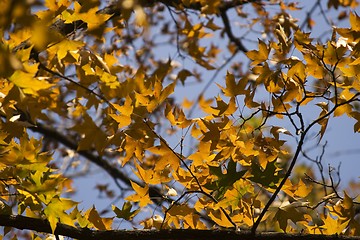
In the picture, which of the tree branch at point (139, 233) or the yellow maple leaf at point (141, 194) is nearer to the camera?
the tree branch at point (139, 233)

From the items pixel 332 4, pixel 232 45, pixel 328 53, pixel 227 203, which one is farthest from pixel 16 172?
pixel 232 45

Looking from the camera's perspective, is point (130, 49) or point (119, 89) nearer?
point (119, 89)

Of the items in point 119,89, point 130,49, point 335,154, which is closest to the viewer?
point 119,89

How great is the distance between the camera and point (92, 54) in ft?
6.60

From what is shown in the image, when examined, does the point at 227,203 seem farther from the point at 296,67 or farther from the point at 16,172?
→ the point at 16,172

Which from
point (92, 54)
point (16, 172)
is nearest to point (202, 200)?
point (16, 172)

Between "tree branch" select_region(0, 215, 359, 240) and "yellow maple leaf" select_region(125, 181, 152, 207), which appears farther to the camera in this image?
"yellow maple leaf" select_region(125, 181, 152, 207)

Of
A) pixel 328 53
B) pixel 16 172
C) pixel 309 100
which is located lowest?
pixel 16 172

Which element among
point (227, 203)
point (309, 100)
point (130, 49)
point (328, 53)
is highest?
point (328, 53)

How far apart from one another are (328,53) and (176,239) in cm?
78

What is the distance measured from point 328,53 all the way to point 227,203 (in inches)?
23.3

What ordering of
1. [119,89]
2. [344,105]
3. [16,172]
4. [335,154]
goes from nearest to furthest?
[16,172] → [344,105] → [119,89] → [335,154]

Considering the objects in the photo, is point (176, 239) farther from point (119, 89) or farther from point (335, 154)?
point (335, 154)

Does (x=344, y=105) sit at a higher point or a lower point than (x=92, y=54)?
higher
